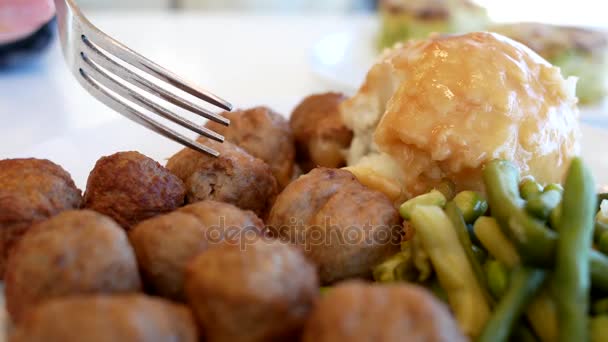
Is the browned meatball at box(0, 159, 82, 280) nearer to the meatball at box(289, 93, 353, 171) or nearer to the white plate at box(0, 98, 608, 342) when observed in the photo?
the white plate at box(0, 98, 608, 342)

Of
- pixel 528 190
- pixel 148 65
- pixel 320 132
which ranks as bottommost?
pixel 320 132

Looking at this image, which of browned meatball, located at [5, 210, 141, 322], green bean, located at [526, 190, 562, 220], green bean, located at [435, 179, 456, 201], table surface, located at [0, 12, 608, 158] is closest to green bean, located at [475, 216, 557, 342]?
green bean, located at [526, 190, 562, 220]

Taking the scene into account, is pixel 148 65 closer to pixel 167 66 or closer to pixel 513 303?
pixel 513 303

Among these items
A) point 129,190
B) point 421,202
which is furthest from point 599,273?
point 129,190

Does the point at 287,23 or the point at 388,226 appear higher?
the point at 388,226

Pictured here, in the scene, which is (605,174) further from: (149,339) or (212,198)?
(149,339)

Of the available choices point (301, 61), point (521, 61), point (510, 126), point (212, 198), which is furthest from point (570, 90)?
point (301, 61)
